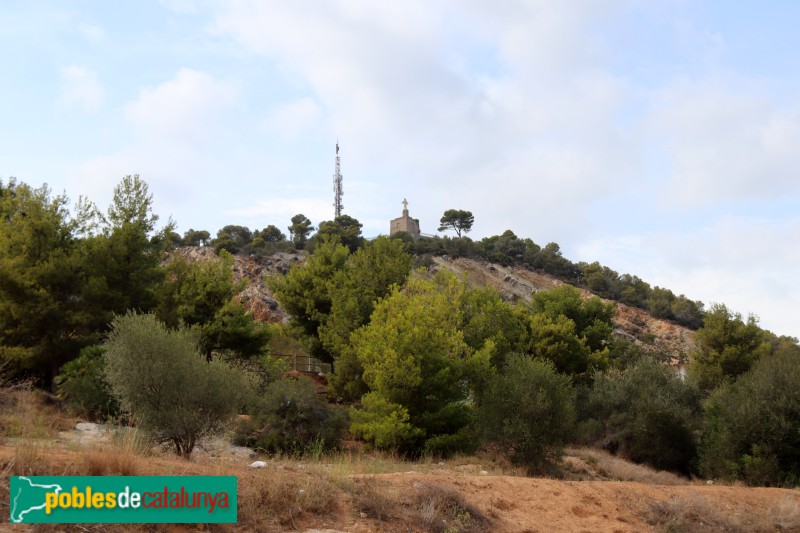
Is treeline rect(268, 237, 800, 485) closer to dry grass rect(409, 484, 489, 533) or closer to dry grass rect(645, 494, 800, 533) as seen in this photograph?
dry grass rect(645, 494, 800, 533)

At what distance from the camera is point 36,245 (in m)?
24.6

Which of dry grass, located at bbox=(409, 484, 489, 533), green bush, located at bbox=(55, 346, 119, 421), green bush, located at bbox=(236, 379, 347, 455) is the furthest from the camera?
green bush, located at bbox=(236, 379, 347, 455)

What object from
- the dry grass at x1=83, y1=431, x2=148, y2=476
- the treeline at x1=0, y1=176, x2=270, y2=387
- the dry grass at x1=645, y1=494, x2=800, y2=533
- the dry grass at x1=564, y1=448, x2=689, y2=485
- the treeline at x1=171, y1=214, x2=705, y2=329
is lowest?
the dry grass at x1=564, y1=448, x2=689, y2=485

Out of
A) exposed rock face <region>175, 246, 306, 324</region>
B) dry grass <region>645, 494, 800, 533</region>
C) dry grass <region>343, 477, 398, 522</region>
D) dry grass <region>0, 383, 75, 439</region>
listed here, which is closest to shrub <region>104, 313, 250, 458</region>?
dry grass <region>0, 383, 75, 439</region>

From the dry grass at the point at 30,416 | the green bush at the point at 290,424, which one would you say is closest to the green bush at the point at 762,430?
the green bush at the point at 290,424

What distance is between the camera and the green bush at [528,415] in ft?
68.4

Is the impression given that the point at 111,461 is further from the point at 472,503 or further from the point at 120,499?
the point at 472,503

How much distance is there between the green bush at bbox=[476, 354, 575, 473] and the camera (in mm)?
20844

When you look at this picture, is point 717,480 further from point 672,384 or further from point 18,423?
point 18,423

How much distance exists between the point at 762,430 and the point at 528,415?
349 inches

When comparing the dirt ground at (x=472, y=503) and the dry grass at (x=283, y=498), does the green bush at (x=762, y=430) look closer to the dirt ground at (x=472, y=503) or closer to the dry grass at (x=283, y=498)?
the dirt ground at (x=472, y=503)

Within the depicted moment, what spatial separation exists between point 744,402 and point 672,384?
7532mm

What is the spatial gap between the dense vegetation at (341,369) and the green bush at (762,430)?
0.21ft

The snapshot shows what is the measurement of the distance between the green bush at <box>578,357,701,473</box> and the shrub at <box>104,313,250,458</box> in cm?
1957
